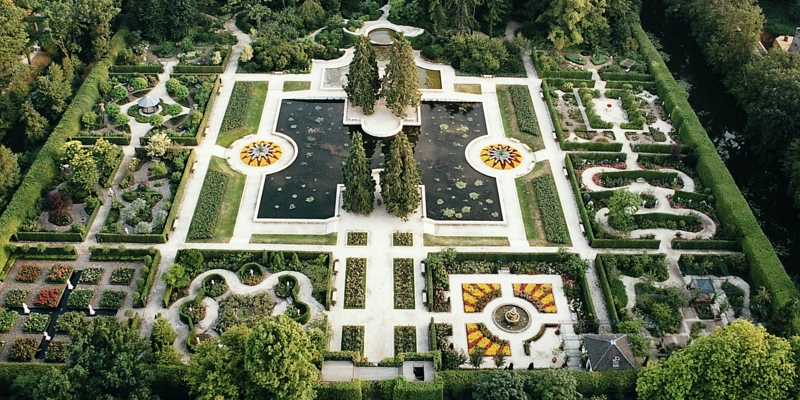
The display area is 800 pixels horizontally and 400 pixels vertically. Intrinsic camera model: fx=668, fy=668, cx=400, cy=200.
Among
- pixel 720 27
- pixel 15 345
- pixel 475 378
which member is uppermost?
pixel 720 27

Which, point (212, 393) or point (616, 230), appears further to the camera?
point (616, 230)

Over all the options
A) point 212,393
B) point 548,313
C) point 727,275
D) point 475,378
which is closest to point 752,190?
point 727,275

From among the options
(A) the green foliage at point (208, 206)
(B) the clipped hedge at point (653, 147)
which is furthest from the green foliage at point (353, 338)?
(B) the clipped hedge at point (653, 147)

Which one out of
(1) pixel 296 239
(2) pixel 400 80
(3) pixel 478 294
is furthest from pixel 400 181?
(2) pixel 400 80

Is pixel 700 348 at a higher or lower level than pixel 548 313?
higher

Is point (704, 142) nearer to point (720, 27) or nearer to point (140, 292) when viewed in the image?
point (720, 27)

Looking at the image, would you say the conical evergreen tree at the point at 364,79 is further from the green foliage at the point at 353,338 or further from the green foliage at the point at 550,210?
the green foliage at the point at 353,338

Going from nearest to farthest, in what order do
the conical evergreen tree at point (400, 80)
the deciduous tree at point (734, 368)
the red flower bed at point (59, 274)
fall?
the deciduous tree at point (734, 368)
the red flower bed at point (59, 274)
the conical evergreen tree at point (400, 80)

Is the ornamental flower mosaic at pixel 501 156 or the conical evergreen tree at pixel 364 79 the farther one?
the conical evergreen tree at pixel 364 79
